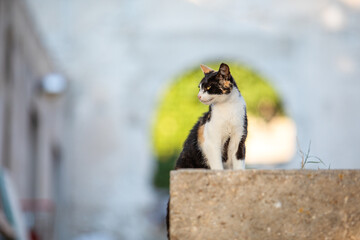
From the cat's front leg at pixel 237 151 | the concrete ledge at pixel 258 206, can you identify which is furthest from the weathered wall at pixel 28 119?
the concrete ledge at pixel 258 206

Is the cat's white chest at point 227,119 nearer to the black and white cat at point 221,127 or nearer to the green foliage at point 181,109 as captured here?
the black and white cat at point 221,127

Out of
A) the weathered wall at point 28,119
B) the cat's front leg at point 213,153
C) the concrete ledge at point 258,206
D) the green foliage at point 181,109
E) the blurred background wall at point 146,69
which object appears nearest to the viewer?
the concrete ledge at point 258,206

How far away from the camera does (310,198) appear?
5.95 feet

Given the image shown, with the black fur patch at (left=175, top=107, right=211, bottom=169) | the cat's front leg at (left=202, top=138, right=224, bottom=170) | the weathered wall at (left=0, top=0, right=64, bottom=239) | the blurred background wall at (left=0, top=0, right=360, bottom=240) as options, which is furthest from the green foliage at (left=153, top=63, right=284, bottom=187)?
the cat's front leg at (left=202, top=138, right=224, bottom=170)

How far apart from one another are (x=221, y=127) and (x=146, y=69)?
9.24 metres

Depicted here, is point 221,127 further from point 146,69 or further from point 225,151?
point 146,69

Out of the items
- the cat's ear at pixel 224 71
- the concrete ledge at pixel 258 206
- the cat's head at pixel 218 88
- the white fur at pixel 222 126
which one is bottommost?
the concrete ledge at pixel 258 206

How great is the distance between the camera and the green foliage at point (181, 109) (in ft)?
42.8

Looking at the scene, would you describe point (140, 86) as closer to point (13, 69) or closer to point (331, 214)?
point (13, 69)

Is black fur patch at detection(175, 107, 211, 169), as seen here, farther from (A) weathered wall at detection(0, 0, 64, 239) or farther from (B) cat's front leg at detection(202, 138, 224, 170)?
(A) weathered wall at detection(0, 0, 64, 239)

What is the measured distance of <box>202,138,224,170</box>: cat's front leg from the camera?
1911 millimetres

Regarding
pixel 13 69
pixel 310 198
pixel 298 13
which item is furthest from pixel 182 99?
pixel 310 198

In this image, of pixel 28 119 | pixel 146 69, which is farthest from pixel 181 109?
pixel 28 119

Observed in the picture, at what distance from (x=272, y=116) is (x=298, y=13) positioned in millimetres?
3026
